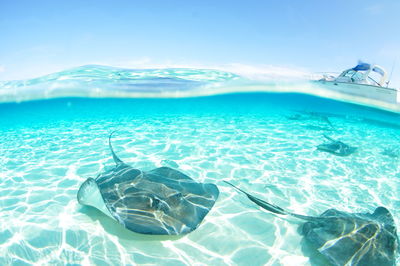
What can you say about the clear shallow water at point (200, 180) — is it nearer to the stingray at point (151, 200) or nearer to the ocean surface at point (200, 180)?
the ocean surface at point (200, 180)

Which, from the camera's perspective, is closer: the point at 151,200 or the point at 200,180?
the point at 151,200

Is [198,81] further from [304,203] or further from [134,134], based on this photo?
[304,203]

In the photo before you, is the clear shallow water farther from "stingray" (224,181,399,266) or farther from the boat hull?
the boat hull

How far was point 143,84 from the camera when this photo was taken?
812 inches

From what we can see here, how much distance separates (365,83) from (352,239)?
20.6 metres

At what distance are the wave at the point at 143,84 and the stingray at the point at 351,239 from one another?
54.0ft

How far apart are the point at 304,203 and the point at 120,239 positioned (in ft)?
13.8

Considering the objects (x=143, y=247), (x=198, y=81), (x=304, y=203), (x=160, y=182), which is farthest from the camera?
(x=198, y=81)

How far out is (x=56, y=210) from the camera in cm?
470

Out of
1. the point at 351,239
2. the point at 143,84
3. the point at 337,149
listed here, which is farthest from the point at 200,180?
the point at 143,84

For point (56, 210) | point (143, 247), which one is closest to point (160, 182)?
point (143, 247)

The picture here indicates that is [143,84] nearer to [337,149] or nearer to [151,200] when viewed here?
[337,149]

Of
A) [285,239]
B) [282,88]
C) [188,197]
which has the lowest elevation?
[285,239]

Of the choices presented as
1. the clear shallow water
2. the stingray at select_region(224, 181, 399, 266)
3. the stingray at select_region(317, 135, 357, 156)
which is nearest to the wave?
the clear shallow water
